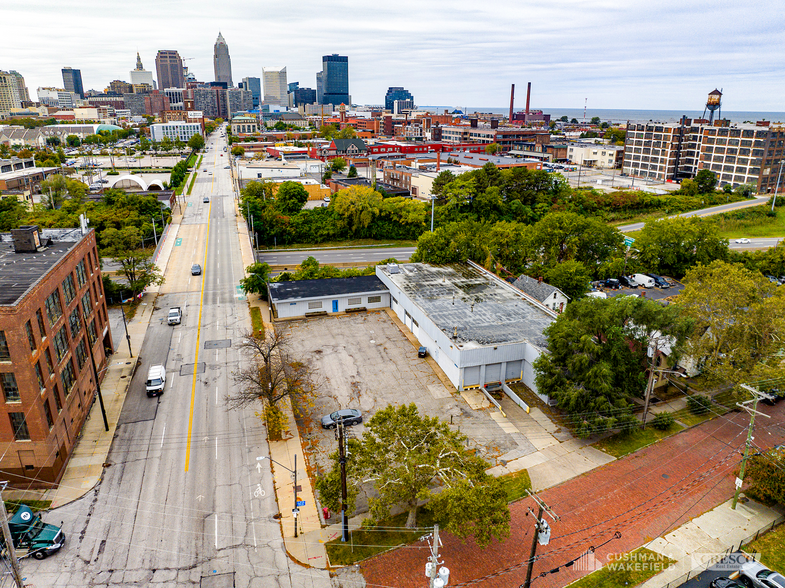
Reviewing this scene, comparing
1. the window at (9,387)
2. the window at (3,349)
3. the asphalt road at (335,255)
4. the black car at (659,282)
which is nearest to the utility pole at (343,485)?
the window at (9,387)

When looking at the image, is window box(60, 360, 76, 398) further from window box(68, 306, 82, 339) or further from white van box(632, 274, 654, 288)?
white van box(632, 274, 654, 288)

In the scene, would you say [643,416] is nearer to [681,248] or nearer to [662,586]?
[662,586]

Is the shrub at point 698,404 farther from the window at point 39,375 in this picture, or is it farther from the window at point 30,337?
the window at point 30,337

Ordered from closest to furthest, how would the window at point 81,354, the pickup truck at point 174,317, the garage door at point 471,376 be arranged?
the window at point 81,354
the garage door at point 471,376
the pickup truck at point 174,317

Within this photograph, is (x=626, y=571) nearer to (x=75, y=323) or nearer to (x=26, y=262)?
(x=75, y=323)

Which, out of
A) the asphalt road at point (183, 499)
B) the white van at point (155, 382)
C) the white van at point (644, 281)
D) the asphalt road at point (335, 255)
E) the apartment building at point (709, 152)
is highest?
the apartment building at point (709, 152)

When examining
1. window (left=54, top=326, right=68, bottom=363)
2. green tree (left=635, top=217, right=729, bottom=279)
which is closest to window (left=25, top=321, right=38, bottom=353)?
window (left=54, top=326, right=68, bottom=363)
